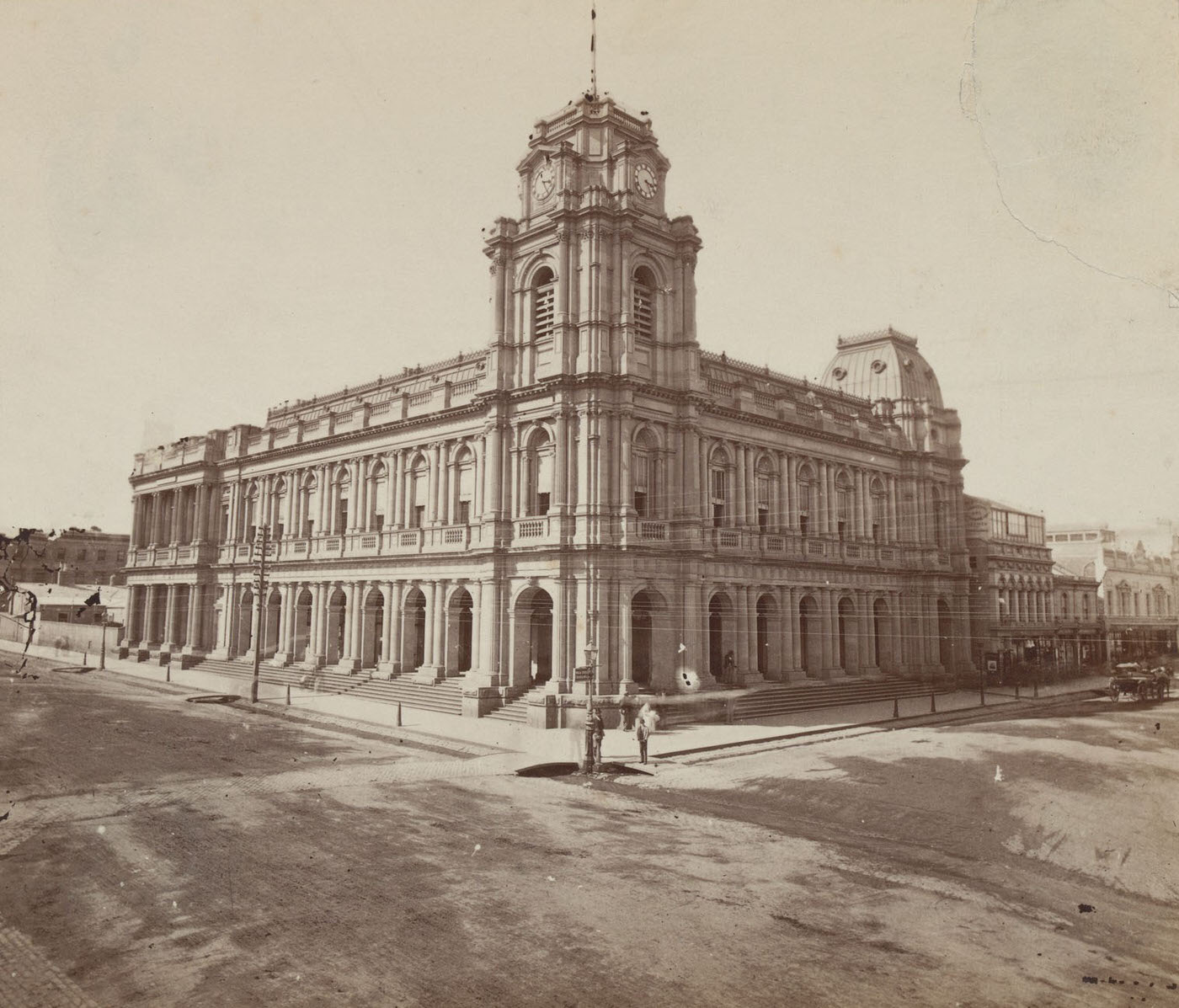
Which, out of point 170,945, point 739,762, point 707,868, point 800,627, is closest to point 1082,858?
point 707,868

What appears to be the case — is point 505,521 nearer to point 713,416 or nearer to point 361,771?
point 713,416

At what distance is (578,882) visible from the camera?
1188 cm

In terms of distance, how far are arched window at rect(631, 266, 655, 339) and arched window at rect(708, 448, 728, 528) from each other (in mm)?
6431

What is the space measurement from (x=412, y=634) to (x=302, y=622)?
33.8 feet

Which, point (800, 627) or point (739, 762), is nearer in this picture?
point (739, 762)

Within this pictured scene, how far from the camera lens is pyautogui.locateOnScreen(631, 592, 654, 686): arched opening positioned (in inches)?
1222

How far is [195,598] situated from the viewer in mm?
50781

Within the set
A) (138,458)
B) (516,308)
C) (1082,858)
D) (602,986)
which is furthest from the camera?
(138,458)

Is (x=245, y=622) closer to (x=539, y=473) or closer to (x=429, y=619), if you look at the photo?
(x=429, y=619)

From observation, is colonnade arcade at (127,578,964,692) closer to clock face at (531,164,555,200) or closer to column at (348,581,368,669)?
column at (348,581,368,669)

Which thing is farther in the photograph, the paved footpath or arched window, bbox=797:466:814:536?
arched window, bbox=797:466:814:536

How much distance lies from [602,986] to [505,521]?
2447cm

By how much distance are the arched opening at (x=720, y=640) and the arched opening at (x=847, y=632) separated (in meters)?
9.39

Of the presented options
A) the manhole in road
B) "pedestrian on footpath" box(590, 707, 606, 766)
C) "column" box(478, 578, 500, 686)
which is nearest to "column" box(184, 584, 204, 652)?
"column" box(478, 578, 500, 686)
